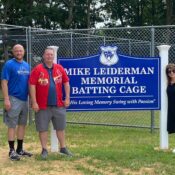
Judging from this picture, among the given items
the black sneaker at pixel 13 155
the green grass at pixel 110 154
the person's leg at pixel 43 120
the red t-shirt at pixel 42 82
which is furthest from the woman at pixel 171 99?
the black sneaker at pixel 13 155

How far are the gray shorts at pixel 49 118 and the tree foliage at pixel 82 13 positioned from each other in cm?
2864

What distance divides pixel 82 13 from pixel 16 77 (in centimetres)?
3328

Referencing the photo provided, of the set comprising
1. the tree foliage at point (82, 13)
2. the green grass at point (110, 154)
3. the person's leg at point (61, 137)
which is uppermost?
the tree foliage at point (82, 13)

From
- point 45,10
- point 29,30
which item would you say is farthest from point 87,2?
point 29,30

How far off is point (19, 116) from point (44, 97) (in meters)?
0.52

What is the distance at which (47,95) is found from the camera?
24.7ft

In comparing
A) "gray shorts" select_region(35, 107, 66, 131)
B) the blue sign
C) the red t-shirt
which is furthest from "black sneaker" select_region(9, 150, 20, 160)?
the blue sign

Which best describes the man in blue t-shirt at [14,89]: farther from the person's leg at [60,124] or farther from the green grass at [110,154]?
the green grass at [110,154]

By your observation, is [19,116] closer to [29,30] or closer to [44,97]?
[44,97]

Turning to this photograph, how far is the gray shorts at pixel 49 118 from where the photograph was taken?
300 inches

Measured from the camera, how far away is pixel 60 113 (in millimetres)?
7695

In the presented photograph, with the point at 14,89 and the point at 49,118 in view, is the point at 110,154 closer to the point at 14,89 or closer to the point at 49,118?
the point at 49,118

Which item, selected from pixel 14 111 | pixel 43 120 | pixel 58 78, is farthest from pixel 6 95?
pixel 58 78

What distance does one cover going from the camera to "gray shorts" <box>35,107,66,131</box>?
7609mm
